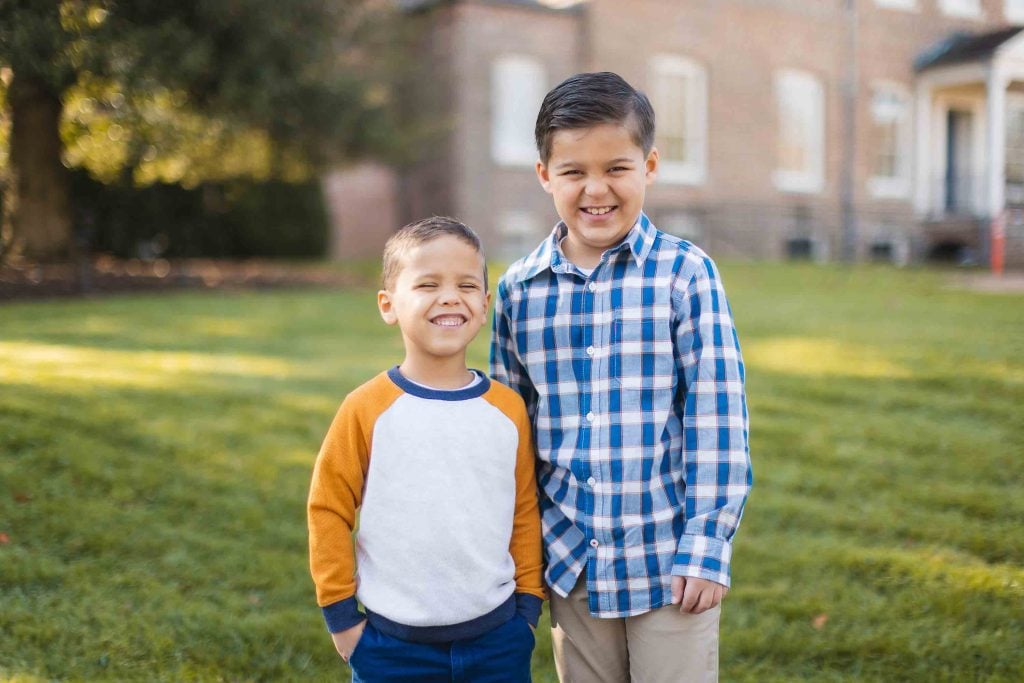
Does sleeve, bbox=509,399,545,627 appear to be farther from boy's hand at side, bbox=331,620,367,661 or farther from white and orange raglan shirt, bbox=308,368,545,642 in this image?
boy's hand at side, bbox=331,620,367,661

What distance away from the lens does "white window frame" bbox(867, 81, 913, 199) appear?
19750 mm

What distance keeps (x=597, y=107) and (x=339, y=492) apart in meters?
1.00

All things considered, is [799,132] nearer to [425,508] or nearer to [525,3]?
[525,3]

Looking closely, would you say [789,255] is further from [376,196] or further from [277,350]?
[277,350]

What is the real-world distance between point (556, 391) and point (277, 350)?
5749 millimetres

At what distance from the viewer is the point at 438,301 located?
2.08 m

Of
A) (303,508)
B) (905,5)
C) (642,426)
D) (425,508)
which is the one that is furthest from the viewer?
(905,5)

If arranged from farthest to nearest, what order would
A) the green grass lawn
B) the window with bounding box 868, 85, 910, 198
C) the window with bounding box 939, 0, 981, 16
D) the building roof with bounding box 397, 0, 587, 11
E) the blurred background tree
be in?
the window with bounding box 868, 85, 910, 198 < the window with bounding box 939, 0, 981, 16 < the building roof with bounding box 397, 0, 587, 11 < the blurred background tree < the green grass lawn

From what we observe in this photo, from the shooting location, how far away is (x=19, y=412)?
4.84 m

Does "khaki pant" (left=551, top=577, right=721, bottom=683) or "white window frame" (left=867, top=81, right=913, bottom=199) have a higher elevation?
"white window frame" (left=867, top=81, right=913, bottom=199)

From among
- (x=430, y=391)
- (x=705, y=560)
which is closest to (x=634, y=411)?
(x=705, y=560)

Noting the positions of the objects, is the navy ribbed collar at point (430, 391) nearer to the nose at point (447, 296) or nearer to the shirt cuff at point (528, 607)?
the nose at point (447, 296)

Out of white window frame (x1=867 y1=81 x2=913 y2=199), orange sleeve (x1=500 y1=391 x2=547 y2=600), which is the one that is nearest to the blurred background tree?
orange sleeve (x1=500 y1=391 x2=547 y2=600)

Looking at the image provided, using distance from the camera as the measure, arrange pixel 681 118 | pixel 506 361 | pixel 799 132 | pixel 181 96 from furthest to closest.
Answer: pixel 799 132 → pixel 681 118 → pixel 181 96 → pixel 506 361
